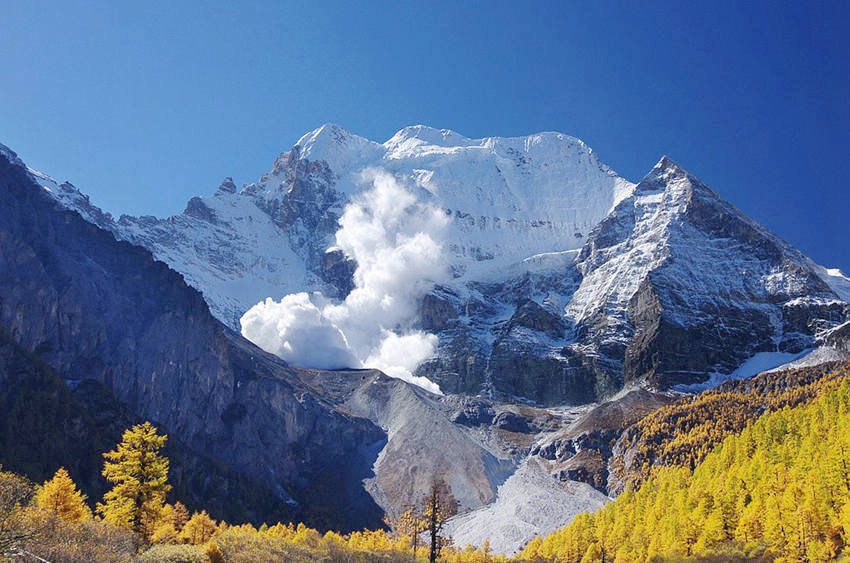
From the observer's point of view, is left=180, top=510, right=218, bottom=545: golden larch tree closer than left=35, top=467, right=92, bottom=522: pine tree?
No

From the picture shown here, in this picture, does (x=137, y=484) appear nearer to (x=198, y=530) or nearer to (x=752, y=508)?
(x=198, y=530)

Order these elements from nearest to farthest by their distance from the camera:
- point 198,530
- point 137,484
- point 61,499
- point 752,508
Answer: point 137,484 < point 61,499 < point 752,508 < point 198,530

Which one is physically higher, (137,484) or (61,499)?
(137,484)

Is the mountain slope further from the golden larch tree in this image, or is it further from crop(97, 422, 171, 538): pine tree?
the golden larch tree

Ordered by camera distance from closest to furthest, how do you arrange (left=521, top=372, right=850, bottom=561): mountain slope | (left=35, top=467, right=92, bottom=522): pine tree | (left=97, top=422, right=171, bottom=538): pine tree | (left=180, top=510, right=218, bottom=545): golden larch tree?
(left=97, top=422, right=171, bottom=538): pine tree → (left=35, top=467, right=92, bottom=522): pine tree → (left=521, top=372, right=850, bottom=561): mountain slope → (left=180, top=510, right=218, bottom=545): golden larch tree

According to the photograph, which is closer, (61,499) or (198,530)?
(61,499)

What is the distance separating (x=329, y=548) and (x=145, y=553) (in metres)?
35.1

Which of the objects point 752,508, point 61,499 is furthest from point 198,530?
point 752,508

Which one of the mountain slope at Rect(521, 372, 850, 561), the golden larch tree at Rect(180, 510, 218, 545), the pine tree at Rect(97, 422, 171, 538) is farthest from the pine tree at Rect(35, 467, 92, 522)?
the mountain slope at Rect(521, 372, 850, 561)

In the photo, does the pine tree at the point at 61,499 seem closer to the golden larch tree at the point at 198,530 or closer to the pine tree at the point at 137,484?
the pine tree at the point at 137,484

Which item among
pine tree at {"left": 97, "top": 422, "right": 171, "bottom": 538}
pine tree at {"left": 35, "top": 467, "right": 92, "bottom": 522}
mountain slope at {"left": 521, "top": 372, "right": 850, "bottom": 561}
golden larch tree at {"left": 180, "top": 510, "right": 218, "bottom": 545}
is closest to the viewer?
pine tree at {"left": 97, "top": 422, "right": 171, "bottom": 538}

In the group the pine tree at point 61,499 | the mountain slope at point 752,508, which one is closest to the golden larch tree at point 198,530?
the pine tree at point 61,499

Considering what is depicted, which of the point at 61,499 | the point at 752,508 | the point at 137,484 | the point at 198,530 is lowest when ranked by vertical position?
the point at 61,499

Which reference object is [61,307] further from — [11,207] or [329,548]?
[329,548]
